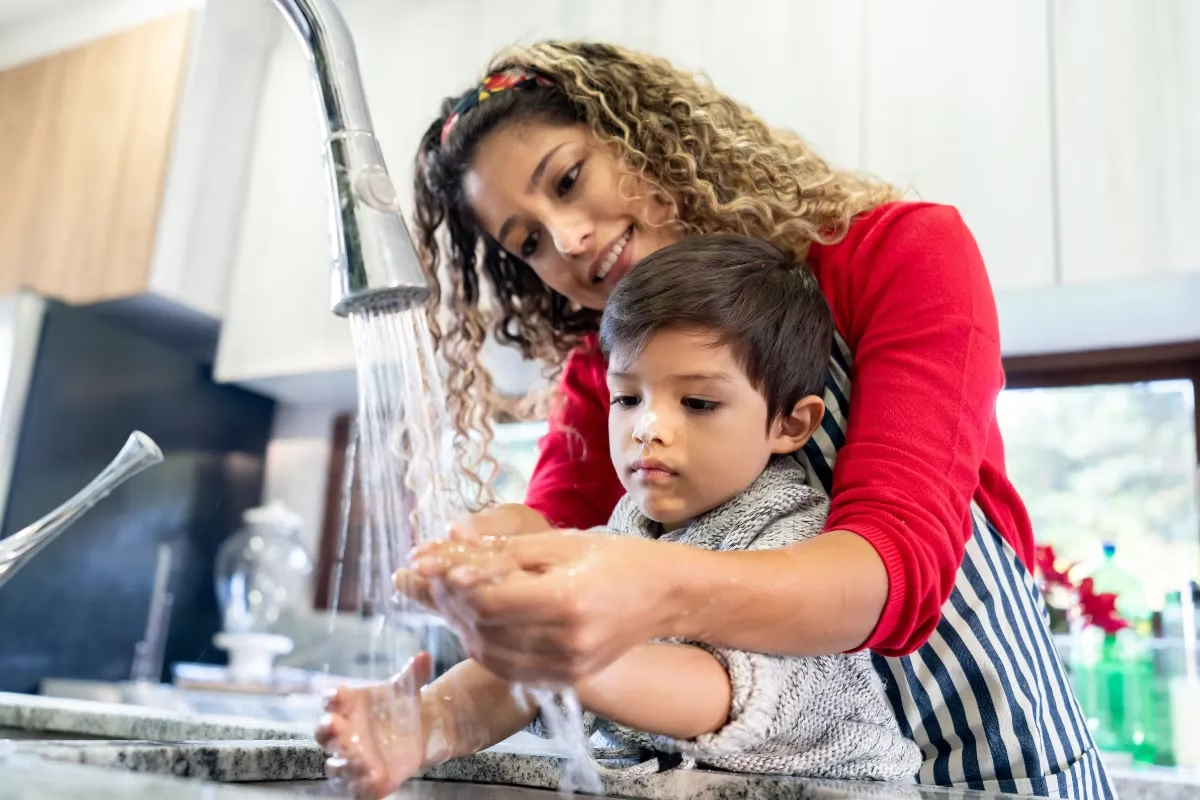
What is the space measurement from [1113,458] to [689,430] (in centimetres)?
150

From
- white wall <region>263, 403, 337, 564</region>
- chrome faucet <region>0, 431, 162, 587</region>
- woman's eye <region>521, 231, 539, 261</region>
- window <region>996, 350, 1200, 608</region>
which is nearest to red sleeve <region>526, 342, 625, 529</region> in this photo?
woman's eye <region>521, 231, 539, 261</region>

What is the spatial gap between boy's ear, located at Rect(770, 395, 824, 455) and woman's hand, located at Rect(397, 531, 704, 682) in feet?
1.11

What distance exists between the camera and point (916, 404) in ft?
2.32

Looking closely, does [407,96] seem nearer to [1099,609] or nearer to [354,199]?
[1099,609]

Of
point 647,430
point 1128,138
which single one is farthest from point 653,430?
point 1128,138

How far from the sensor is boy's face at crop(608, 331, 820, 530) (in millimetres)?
776

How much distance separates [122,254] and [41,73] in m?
0.62

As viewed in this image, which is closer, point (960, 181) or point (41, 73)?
point (960, 181)

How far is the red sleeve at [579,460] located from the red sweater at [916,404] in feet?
0.90

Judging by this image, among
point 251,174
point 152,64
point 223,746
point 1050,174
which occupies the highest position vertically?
point 152,64

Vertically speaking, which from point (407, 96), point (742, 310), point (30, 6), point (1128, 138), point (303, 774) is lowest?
point (303, 774)

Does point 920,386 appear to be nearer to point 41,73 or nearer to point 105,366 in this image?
point 105,366

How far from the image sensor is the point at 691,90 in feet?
3.49

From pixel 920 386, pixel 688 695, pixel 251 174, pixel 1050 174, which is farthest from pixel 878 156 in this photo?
pixel 251 174
